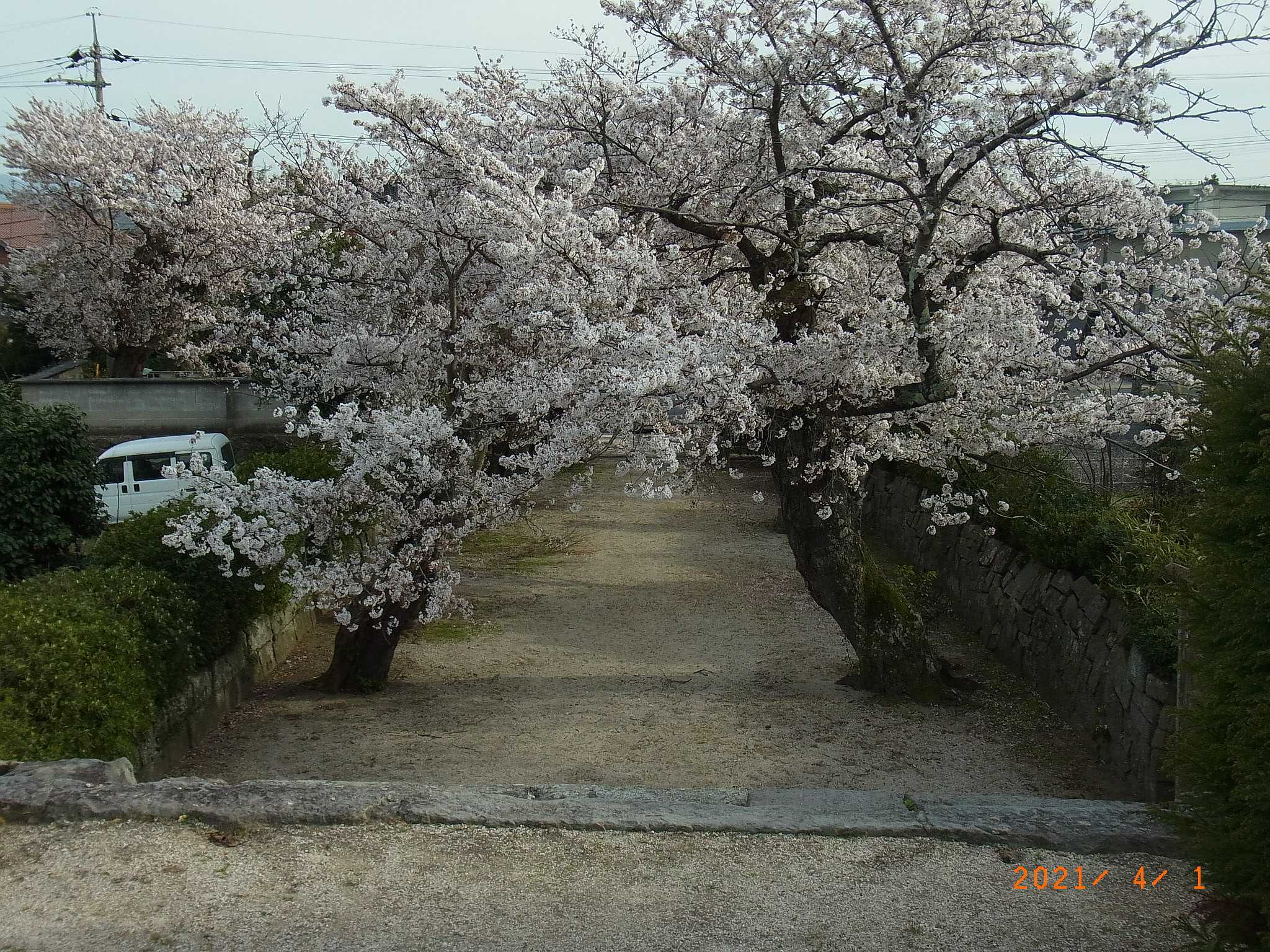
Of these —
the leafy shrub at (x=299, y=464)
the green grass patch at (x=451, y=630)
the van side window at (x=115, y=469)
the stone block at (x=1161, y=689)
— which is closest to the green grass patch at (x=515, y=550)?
the green grass patch at (x=451, y=630)

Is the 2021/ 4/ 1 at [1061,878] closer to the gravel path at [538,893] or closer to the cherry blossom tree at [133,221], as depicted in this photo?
the gravel path at [538,893]

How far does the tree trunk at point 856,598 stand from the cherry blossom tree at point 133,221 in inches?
475

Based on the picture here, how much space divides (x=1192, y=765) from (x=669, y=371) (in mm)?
3255

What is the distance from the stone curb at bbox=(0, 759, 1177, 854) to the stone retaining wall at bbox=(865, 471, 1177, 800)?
0.95 m

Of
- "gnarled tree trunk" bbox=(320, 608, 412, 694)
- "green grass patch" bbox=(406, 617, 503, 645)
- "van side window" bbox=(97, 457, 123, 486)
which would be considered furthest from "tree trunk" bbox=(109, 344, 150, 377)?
"gnarled tree trunk" bbox=(320, 608, 412, 694)

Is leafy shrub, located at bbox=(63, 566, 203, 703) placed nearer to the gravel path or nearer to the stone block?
the gravel path

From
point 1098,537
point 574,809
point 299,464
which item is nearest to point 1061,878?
point 574,809

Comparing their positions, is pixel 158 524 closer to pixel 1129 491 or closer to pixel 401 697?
pixel 401 697

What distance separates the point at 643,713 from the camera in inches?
300

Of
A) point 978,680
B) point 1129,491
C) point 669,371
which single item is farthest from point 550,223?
point 1129,491

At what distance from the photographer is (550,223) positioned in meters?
6.25

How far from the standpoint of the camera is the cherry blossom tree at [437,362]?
6148 millimetres

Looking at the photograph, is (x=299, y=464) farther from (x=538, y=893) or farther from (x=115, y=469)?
(x=538, y=893)

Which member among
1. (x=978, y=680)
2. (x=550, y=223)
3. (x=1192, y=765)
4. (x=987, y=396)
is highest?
(x=550, y=223)
